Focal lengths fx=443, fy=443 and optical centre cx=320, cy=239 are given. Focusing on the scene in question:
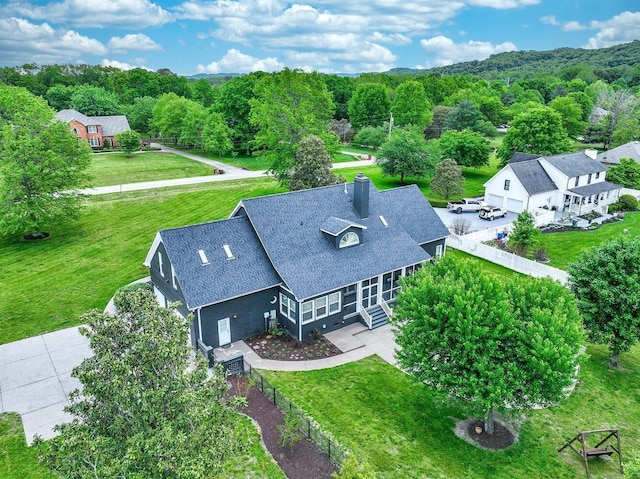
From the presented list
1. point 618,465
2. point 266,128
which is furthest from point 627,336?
point 266,128

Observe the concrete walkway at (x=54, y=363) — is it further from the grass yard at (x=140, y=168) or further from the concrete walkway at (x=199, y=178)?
the grass yard at (x=140, y=168)

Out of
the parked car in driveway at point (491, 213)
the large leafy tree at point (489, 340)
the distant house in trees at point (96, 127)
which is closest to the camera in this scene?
the large leafy tree at point (489, 340)

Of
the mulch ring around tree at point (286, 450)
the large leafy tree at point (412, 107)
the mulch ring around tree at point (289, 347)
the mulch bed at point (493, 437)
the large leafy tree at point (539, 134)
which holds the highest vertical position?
the large leafy tree at point (412, 107)

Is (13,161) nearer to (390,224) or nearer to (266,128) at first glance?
(266,128)

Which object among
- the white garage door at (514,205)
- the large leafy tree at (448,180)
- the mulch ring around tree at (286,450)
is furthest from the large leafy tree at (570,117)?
the mulch ring around tree at (286,450)

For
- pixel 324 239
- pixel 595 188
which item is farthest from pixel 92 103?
pixel 595 188

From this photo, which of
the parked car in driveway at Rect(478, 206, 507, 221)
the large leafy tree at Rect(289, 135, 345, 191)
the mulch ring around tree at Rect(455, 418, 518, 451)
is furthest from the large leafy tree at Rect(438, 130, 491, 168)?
the mulch ring around tree at Rect(455, 418, 518, 451)
